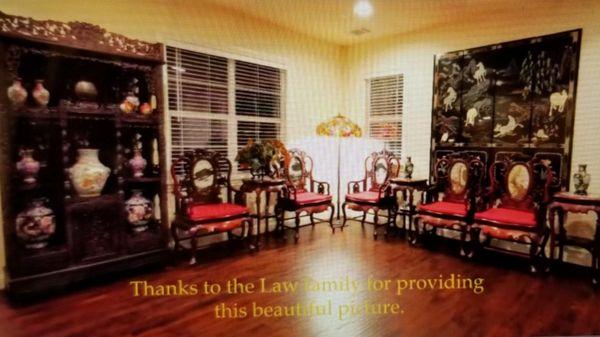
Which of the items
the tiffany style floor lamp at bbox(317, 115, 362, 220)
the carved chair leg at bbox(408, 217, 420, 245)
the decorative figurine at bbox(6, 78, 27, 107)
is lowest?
the carved chair leg at bbox(408, 217, 420, 245)

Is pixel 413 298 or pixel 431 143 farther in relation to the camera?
pixel 431 143

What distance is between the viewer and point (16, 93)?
2529mm

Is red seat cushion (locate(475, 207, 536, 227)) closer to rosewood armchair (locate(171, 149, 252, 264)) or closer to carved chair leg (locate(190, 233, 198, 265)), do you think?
rosewood armchair (locate(171, 149, 252, 264))

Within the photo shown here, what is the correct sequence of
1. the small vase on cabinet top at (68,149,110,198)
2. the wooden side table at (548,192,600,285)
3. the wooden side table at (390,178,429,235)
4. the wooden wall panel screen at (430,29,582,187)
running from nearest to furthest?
the small vase on cabinet top at (68,149,110,198)
the wooden side table at (548,192,600,285)
the wooden wall panel screen at (430,29,582,187)
the wooden side table at (390,178,429,235)

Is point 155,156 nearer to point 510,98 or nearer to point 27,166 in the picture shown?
point 27,166

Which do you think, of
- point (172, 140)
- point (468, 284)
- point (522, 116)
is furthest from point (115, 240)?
point (522, 116)

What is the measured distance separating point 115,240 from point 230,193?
134 cm

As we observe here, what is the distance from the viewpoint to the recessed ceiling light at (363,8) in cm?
377

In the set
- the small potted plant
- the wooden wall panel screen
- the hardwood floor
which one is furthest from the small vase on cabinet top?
the wooden wall panel screen

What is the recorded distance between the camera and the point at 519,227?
315cm

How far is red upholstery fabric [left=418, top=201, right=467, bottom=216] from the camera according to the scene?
361 centimetres

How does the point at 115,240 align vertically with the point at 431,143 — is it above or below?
below

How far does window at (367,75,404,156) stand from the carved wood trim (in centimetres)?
318

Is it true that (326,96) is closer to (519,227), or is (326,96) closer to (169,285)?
(519,227)
